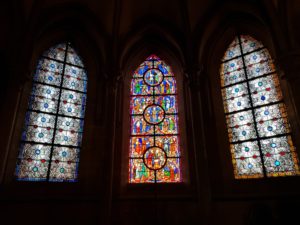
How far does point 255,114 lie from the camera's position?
7.45 metres

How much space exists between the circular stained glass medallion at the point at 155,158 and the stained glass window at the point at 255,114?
199 centimetres

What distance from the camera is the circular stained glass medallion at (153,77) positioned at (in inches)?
354

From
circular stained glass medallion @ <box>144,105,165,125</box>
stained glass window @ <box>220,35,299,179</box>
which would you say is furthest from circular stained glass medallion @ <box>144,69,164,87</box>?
stained glass window @ <box>220,35,299,179</box>

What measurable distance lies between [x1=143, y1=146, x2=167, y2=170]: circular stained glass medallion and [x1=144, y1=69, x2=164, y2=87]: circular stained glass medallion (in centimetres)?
227

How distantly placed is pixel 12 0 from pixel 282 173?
8.69 m

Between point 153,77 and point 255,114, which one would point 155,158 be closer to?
point 153,77

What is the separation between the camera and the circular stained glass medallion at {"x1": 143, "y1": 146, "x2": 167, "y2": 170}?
776cm

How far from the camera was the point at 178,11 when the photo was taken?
8.88 metres

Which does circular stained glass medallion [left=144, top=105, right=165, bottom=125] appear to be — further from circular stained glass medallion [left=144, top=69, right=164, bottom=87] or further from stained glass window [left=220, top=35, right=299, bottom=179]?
stained glass window [left=220, top=35, right=299, bottom=179]

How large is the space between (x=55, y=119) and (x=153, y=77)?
11.4 feet

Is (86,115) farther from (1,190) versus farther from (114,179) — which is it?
(1,190)

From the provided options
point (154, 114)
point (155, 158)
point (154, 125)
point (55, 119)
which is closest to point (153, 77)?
point (154, 114)

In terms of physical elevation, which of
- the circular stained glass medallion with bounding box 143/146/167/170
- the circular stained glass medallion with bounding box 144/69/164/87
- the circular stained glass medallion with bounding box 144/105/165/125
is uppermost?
the circular stained glass medallion with bounding box 144/69/164/87

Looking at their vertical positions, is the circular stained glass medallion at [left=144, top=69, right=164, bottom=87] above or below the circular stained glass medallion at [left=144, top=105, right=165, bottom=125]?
above
